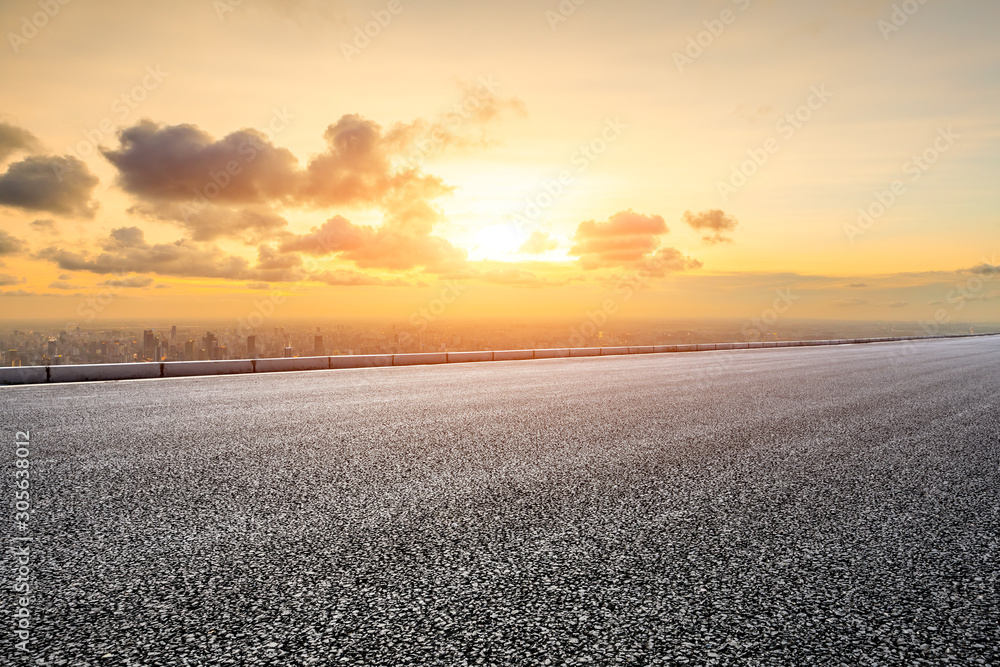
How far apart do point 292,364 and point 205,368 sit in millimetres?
2394

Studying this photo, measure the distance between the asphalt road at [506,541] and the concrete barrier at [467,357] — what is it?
12.2 metres

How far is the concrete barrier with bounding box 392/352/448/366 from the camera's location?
18953 mm

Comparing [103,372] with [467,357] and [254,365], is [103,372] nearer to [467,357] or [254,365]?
[254,365]

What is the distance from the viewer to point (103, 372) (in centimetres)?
1343

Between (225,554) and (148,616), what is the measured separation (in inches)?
29.2

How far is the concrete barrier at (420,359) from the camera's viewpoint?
18953 millimetres

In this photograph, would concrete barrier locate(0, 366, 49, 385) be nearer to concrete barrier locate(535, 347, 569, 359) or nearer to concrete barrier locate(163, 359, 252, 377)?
concrete barrier locate(163, 359, 252, 377)

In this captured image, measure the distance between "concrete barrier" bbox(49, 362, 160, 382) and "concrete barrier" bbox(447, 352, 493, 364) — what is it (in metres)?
Result: 9.19

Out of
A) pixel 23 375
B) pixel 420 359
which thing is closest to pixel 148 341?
pixel 23 375

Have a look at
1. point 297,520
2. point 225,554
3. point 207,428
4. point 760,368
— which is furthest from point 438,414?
point 760,368

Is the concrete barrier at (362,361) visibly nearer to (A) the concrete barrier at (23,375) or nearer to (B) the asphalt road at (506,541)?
(A) the concrete barrier at (23,375)

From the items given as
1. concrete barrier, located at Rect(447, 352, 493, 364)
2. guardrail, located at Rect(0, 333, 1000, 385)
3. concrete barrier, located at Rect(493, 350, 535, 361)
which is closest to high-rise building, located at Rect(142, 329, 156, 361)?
guardrail, located at Rect(0, 333, 1000, 385)

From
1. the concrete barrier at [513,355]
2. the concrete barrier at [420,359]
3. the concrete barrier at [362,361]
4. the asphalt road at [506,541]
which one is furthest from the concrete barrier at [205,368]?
the concrete barrier at [513,355]

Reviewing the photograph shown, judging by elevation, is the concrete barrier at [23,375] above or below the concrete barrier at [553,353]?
above
